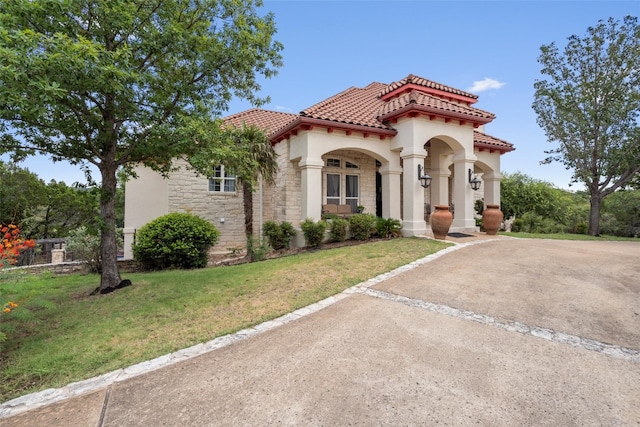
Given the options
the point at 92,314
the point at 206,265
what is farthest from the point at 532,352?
the point at 206,265

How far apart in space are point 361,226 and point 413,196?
2.19 meters

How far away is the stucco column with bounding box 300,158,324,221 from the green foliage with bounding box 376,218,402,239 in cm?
225

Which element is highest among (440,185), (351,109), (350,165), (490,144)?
(351,109)

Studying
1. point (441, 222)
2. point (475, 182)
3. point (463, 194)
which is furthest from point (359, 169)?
point (441, 222)

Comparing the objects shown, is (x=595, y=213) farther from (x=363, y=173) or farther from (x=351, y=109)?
(x=351, y=109)

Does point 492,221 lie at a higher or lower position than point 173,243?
higher

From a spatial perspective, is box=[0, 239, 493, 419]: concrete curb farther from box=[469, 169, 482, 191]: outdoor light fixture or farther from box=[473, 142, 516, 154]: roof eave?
box=[473, 142, 516, 154]: roof eave

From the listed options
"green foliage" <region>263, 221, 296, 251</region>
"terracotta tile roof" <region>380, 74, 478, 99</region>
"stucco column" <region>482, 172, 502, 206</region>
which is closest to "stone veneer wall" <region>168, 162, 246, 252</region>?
"green foliage" <region>263, 221, 296, 251</region>

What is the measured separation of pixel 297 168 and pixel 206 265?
5.01 meters

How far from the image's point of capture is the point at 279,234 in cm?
1170

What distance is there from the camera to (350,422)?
2.51 meters

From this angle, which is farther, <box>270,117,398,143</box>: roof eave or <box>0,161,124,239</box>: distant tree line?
<box>0,161,124,239</box>: distant tree line

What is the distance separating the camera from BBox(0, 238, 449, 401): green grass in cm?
388

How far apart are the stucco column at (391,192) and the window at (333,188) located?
2.22 m
